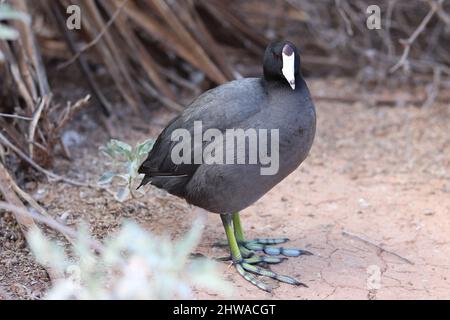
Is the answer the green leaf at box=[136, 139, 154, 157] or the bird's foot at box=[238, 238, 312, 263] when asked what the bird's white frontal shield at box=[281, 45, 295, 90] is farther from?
the bird's foot at box=[238, 238, 312, 263]

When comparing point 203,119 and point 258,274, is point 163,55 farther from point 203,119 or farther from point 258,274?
point 258,274

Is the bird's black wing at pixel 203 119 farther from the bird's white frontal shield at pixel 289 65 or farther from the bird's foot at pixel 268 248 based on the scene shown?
the bird's foot at pixel 268 248

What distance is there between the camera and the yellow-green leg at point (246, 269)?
3382mm

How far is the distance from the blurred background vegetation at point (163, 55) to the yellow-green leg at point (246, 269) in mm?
968

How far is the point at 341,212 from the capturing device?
4.22m

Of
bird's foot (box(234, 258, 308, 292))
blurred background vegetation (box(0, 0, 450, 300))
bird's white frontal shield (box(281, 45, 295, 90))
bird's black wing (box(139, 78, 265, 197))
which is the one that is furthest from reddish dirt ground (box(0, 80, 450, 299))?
bird's white frontal shield (box(281, 45, 295, 90))

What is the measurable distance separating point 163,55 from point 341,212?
7.48ft

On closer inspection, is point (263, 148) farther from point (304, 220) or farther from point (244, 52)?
point (244, 52)

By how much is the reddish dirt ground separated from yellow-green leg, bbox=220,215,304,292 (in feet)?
0.13

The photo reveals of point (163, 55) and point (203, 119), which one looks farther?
point (163, 55)

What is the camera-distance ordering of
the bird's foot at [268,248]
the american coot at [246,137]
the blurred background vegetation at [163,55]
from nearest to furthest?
the american coot at [246,137] → the bird's foot at [268,248] → the blurred background vegetation at [163,55]

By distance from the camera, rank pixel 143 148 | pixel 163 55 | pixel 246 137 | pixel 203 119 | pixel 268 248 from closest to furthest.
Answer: pixel 246 137
pixel 203 119
pixel 143 148
pixel 268 248
pixel 163 55

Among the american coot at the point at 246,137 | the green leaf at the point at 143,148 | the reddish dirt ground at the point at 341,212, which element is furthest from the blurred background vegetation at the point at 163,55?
the american coot at the point at 246,137

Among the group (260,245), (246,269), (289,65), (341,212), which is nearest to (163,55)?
(341,212)
